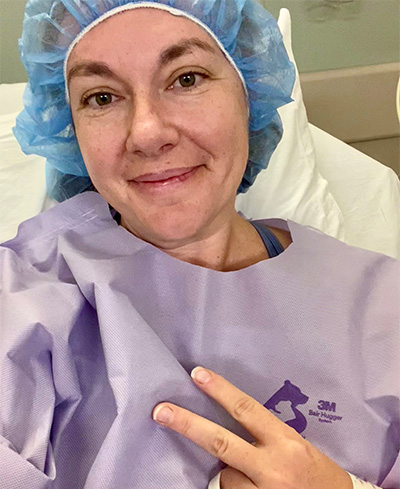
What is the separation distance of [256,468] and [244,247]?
47 centimetres

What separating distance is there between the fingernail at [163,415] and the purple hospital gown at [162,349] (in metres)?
0.02

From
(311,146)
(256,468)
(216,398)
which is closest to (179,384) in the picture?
(216,398)

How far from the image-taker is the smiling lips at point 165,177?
32.0 inches

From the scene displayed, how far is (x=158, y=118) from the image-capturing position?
0.77m

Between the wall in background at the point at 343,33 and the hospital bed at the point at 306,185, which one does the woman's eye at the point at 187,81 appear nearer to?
the hospital bed at the point at 306,185

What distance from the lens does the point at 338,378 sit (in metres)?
0.86

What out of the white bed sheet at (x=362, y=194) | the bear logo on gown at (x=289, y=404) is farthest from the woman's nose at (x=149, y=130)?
the white bed sheet at (x=362, y=194)

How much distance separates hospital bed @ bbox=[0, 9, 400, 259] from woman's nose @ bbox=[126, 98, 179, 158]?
1.72ft

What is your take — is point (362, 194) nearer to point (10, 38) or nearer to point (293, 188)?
point (293, 188)

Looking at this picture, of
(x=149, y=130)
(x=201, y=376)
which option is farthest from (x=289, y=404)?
(x=149, y=130)

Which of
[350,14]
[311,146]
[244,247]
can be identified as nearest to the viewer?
[244,247]

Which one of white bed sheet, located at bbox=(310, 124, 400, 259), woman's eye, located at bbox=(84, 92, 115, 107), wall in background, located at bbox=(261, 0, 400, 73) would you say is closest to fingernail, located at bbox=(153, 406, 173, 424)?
woman's eye, located at bbox=(84, 92, 115, 107)

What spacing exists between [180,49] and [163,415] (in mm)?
557

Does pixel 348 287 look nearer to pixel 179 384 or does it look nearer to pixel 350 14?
pixel 179 384
